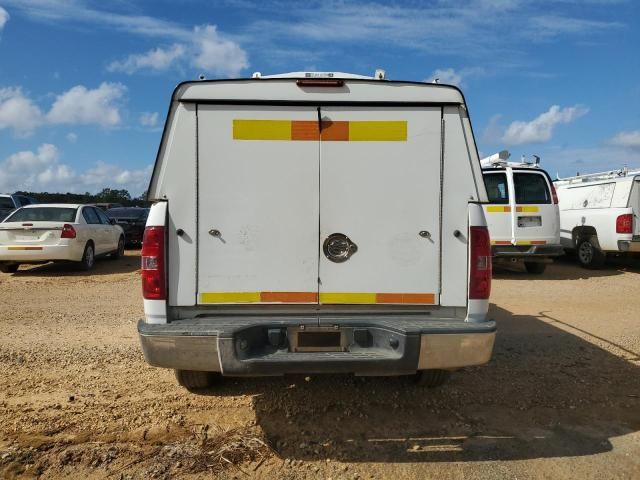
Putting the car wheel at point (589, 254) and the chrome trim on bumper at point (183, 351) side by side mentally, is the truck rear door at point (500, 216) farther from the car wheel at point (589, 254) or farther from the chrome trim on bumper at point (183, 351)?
the chrome trim on bumper at point (183, 351)

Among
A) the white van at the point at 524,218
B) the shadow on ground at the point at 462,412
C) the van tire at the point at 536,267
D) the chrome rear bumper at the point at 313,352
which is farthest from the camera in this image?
the van tire at the point at 536,267

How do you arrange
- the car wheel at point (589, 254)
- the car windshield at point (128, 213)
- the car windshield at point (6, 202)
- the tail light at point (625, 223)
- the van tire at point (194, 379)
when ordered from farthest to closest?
the car windshield at point (6, 202)
the car windshield at point (128, 213)
the car wheel at point (589, 254)
the tail light at point (625, 223)
the van tire at point (194, 379)

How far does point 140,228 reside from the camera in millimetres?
17062

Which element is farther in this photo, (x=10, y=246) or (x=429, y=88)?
(x=10, y=246)

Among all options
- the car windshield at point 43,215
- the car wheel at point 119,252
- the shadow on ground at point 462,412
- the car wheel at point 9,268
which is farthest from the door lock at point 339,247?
the car wheel at point 119,252

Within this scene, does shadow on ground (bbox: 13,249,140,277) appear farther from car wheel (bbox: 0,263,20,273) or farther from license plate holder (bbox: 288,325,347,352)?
license plate holder (bbox: 288,325,347,352)

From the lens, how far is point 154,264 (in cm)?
346

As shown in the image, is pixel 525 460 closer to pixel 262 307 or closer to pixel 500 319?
pixel 262 307

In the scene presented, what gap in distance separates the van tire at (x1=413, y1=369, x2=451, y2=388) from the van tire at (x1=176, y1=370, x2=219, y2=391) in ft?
5.66

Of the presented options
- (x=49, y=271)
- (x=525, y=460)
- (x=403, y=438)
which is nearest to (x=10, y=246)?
(x=49, y=271)

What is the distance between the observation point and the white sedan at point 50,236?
1055 cm

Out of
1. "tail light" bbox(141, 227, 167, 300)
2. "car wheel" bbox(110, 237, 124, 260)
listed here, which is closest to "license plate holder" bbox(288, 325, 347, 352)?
"tail light" bbox(141, 227, 167, 300)

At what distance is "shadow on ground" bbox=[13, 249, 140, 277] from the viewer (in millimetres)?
11227

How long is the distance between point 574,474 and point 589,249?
10512 mm
